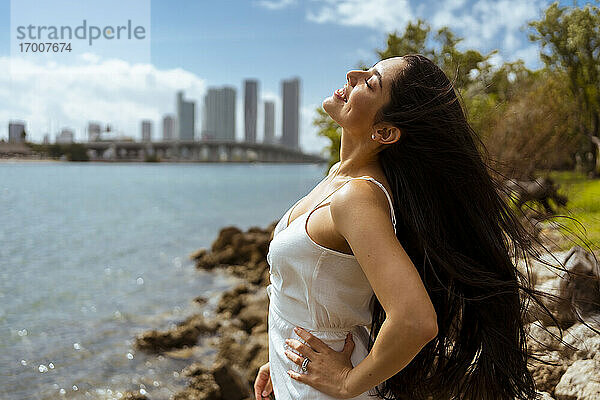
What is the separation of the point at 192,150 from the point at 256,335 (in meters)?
48.3

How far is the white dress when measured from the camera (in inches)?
69.0

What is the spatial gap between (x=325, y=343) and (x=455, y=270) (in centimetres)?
50

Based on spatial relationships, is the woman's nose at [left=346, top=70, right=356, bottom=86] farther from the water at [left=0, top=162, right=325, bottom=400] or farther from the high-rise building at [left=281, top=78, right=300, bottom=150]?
the high-rise building at [left=281, top=78, right=300, bottom=150]

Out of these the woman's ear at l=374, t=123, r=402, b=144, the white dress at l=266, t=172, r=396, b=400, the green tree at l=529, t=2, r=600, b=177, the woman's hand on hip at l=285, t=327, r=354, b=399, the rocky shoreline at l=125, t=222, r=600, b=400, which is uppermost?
the green tree at l=529, t=2, r=600, b=177

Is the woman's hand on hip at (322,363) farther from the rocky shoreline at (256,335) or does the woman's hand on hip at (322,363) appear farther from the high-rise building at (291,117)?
the high-rise building at (291,117)

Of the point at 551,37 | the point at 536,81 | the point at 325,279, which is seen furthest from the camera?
the point at 551,37

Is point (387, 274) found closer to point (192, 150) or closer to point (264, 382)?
point (264, 382)

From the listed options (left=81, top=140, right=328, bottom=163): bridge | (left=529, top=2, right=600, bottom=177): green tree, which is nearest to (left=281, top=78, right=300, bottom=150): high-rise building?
(left=81, top=140, right=328, bottom=163): bridge

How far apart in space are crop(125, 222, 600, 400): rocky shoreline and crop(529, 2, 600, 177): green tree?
1129 centimetres

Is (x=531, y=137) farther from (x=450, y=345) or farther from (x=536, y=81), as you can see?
(x=450, y=345)

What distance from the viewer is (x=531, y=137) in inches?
500

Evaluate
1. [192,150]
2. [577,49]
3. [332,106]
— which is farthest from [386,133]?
[192,150]

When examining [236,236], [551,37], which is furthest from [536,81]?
[236,236]

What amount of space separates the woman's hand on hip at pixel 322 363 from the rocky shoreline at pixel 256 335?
857 mm
